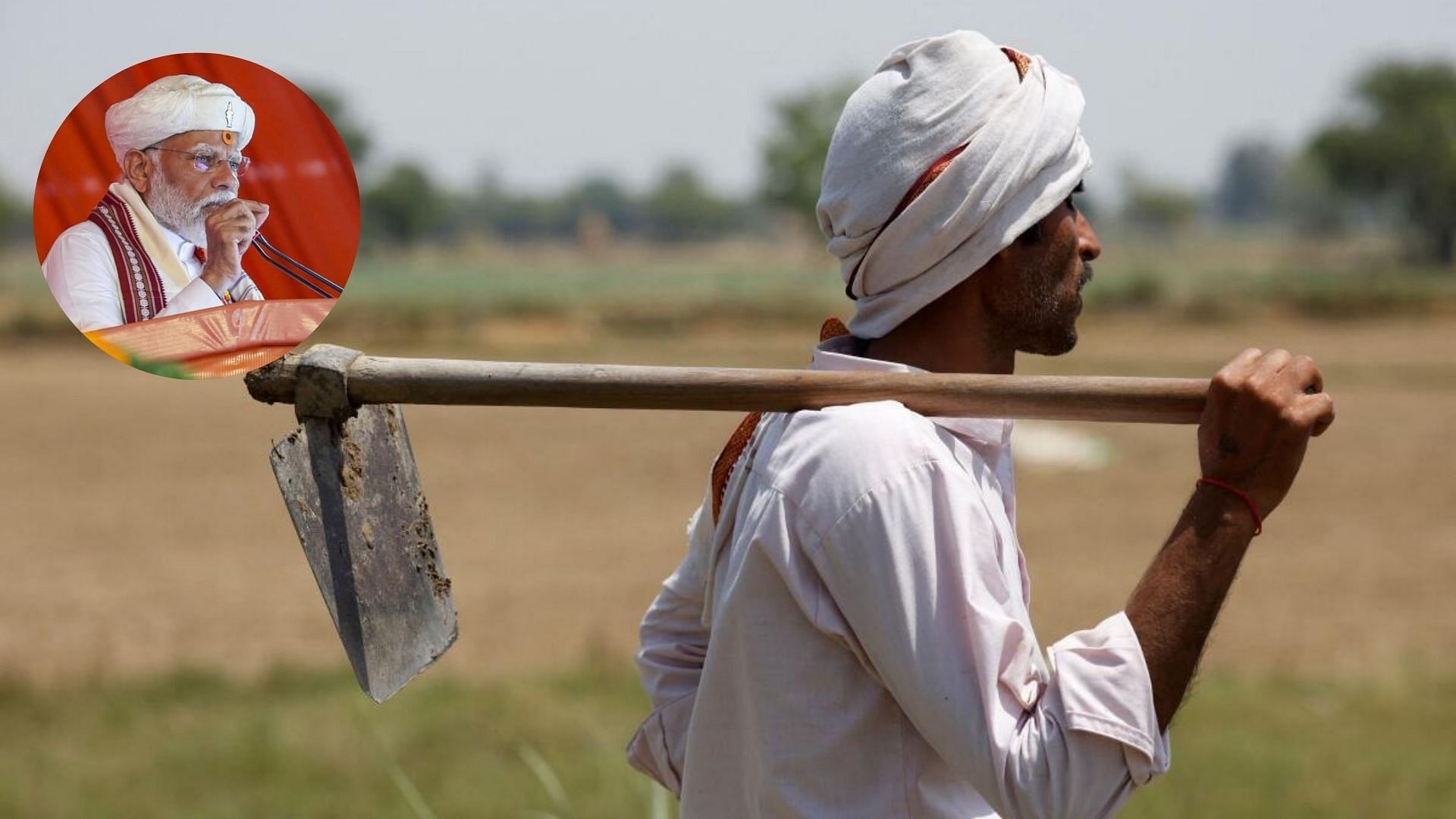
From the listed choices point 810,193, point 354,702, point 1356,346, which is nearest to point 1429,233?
point 810,193

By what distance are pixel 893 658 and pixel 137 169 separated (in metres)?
0.96

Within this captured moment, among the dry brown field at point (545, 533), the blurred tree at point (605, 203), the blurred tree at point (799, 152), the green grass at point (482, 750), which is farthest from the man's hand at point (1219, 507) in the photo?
the blurred tree at point (605, 203)

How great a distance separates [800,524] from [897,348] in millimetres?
356

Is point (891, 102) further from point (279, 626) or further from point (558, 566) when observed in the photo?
point (558, 566)

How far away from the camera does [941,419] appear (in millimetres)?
1776

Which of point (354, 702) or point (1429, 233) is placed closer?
point (354, 702)

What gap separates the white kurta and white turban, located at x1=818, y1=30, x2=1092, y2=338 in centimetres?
74

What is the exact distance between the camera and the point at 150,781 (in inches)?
222

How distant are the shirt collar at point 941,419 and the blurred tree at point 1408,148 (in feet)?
207

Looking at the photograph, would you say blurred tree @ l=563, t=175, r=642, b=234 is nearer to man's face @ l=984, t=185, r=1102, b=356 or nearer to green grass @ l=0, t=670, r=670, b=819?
green grass @ l=0, t=670, r=670, b=819

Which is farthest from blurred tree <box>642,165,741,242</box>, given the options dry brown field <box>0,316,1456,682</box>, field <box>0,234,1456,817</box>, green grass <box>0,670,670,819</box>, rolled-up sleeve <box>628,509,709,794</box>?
rolled-up sleeve <box>628,509,709,794</box>

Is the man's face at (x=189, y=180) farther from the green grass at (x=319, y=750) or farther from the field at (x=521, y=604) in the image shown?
the green grass at (x=319, y=750)

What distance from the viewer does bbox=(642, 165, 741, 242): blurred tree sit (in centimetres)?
10738

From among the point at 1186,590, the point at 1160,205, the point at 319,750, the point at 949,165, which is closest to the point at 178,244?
the point at 949,165
